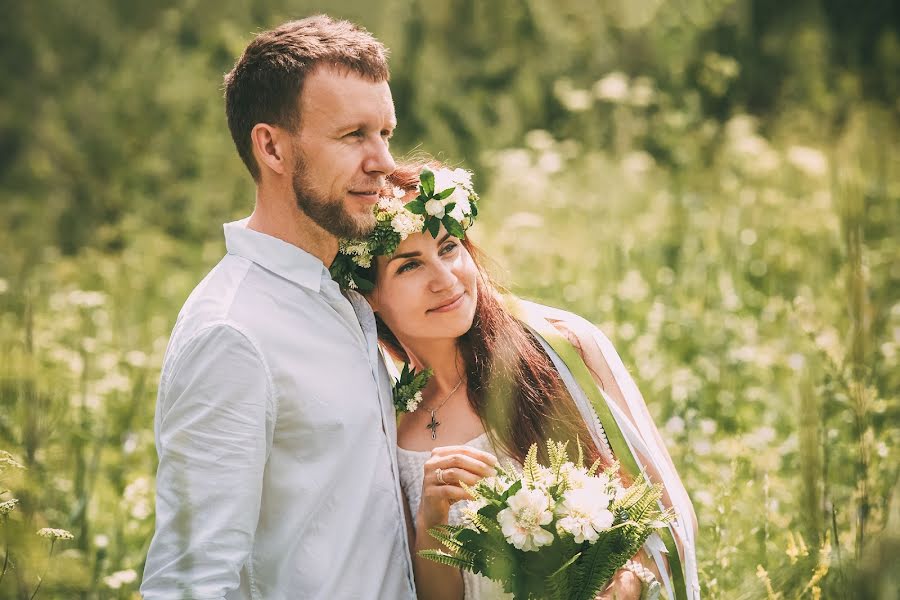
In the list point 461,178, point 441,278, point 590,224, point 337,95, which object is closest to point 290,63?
point 337,95

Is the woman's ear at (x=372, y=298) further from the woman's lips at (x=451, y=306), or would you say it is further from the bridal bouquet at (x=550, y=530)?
the bridal bouquet at (x=550, y=530)

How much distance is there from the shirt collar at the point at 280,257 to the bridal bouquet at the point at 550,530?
0.80 metres

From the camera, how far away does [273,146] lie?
8.86 ft

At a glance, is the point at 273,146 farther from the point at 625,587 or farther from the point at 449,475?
the point at 625,587

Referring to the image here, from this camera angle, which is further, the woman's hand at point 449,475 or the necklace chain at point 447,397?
the necklace chain at point 447,397

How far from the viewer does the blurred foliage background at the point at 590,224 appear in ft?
8.93

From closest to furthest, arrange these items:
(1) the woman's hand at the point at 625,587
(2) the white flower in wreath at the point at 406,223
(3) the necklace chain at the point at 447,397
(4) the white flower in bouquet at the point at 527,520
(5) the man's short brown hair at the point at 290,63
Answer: (4) the white flower in bouquet at the point at 527,520 < (1) the woman's hand at the point at 625,587 < (5) the man's short brown hair at the point at 290,63 < (2) the white flower in wreath at the point at 406,223 < (3) the necklace chain at the point at 447,397

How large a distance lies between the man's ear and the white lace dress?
3.00 feet

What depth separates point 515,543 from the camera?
2.09 meters

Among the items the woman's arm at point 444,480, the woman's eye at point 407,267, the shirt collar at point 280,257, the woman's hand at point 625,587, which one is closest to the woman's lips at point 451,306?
the woman's eye at point 407,267

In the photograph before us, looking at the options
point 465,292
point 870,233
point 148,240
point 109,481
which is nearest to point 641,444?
point 465,292

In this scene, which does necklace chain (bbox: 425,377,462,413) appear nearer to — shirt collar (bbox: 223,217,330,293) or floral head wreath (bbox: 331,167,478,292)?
floral head wreath (bbox: 331,167,478,292)

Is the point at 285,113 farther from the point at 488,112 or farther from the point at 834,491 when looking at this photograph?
the point at 488,112

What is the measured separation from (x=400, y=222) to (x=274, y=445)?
2.38 ft
